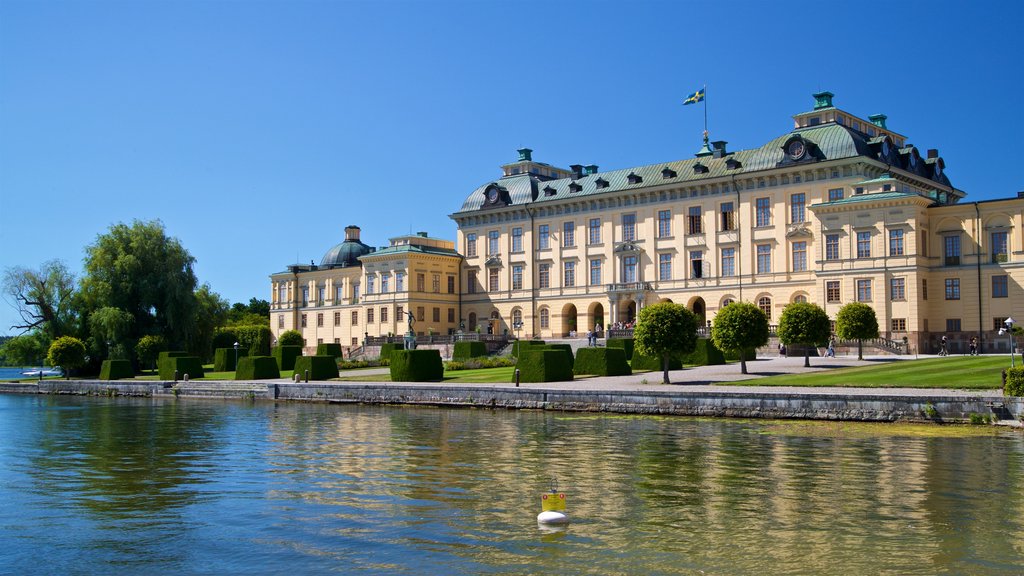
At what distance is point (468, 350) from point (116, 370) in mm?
22357

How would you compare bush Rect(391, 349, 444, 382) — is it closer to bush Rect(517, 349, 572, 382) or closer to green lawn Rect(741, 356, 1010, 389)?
bush Rect(517, 349, 572, 382)

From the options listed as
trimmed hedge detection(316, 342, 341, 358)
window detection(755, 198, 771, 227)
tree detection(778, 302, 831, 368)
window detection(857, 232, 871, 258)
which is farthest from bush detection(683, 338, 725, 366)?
trimmed hedge detection(316, 342, 341, 358)

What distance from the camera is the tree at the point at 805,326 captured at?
1652 inches

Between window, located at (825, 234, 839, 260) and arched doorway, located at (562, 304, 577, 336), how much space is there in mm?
22773

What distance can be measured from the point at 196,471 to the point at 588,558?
457 inches

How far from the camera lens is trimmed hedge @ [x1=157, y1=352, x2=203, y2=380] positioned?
182 feet

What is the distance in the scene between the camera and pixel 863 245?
5350 centimetres

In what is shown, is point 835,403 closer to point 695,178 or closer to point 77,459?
point 77,459

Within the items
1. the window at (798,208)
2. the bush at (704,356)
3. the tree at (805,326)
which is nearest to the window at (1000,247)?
the window at (798,208)

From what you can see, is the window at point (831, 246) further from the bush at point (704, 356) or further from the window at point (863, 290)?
the bush at point (704, 356)

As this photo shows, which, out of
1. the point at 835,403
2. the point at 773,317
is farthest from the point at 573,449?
the point at 773,317

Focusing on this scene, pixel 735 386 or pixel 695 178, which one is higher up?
pixel 695 178

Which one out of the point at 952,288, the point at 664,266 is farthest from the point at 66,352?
the point at 952,288

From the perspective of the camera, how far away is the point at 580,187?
7262 cm
